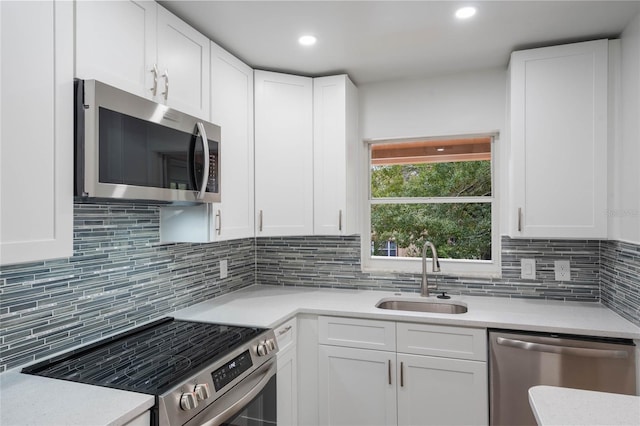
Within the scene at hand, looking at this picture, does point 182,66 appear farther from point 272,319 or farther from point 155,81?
point 272,319

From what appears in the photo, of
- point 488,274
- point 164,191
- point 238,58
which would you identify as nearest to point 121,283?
point 164,191

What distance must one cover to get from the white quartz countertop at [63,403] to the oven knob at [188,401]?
104mm

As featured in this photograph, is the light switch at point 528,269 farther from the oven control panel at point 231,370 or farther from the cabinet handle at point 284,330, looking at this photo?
the oven control panel at point 231,370

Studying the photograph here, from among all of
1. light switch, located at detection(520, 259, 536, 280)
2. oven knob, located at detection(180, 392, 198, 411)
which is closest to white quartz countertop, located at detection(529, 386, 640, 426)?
oven knob, located at detection(180, 392, 198, 411)

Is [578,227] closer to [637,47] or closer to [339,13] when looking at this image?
[637,47]

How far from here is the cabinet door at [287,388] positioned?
6.68 feet

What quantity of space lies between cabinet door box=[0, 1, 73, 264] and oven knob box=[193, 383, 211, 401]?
60cm

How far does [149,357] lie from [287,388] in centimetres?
86

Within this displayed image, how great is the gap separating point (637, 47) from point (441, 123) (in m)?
1.08

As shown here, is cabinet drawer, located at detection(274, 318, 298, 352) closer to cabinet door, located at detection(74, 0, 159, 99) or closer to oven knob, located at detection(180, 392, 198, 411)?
oven knob, located at detection(180, 392, 198, 411)

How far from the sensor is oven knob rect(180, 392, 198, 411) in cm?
125

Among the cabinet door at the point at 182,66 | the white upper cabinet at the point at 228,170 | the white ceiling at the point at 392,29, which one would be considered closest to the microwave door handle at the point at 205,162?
the cabinet door at the point at 182,66

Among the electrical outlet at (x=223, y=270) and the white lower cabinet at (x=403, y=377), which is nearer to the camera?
the white lower cabinet at (x=403, y=377)

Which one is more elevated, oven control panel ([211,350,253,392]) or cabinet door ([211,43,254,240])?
cabinet door ([211,43,254,240])
